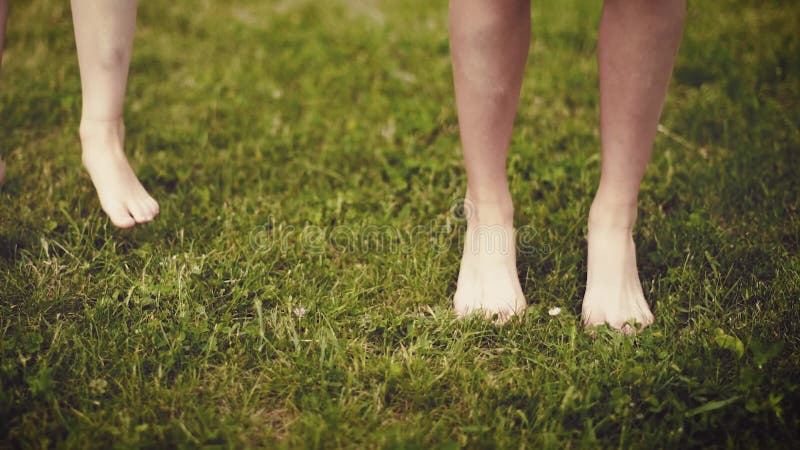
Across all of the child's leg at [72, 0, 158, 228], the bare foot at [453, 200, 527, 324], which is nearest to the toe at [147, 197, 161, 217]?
the child's leg at [72, 0, 158, 228]

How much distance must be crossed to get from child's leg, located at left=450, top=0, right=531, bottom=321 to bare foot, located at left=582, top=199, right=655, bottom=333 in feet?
0.71

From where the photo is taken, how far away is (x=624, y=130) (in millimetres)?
1900

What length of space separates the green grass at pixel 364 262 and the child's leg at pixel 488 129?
4.4 inches

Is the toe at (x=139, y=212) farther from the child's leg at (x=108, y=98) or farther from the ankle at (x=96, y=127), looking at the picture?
the ankle at (x=96, y=127)

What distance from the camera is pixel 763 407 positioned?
5.42 ft

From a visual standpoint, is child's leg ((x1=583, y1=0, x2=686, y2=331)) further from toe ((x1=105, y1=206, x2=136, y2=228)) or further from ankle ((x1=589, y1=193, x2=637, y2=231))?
toe ((x1=105, y1=206, x2=136, y2=228))

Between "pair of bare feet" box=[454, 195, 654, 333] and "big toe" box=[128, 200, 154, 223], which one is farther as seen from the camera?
"big toe" box=[128, 200, 154, 223]

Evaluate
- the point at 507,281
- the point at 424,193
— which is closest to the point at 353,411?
the point at 507,281

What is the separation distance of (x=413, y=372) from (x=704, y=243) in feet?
3.72

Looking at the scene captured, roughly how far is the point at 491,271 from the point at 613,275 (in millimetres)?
355

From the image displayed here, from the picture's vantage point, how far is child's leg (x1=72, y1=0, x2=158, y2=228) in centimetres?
202

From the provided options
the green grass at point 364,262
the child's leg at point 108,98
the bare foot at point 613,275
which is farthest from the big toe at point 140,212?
the bare foot at point 613,275

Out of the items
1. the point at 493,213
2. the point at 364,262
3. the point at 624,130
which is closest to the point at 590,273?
the point at 493,213

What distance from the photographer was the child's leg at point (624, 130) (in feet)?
5.85
